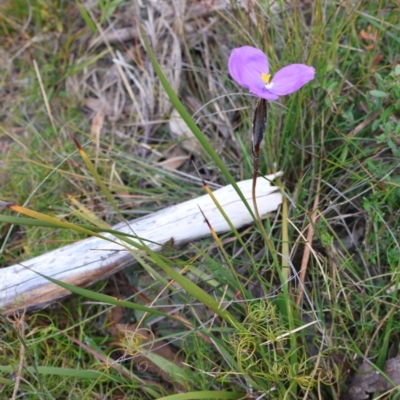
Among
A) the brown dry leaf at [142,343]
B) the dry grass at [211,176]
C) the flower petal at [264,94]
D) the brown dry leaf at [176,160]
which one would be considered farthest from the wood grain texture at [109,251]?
the flower petal at [264,94]

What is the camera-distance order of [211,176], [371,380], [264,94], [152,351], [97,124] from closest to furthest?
[264,94] < [371,380] < [152,351] < [211,176] < [97,124]

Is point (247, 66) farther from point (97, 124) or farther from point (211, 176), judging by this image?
point (97, 124)

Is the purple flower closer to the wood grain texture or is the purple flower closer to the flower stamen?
the flower stamen

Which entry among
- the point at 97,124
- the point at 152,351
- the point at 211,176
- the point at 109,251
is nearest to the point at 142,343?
the point at 152,351

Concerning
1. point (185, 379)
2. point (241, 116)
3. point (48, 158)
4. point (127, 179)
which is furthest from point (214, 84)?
point (185, 379)

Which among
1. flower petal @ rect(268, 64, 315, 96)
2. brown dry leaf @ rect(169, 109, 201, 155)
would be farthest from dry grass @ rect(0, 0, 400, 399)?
flower petal @ rect(268, 64, 315, 96)

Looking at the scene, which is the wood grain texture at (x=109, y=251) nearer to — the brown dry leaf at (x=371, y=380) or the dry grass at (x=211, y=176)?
the dry grass at (x=211, y=176)
